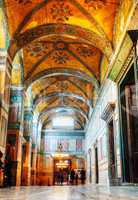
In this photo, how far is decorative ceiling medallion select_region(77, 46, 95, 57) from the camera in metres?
13.7

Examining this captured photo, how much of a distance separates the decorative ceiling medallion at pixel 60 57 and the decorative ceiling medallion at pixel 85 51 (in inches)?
35.2

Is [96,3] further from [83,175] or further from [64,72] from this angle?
[83,175]

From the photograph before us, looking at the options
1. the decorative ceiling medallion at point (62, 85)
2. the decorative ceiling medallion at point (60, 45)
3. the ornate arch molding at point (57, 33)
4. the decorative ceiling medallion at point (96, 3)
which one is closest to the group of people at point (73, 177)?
the decorative ceiling medallion at point (62, 85)

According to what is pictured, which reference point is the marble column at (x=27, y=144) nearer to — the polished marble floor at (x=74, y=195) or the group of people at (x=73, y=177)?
the group of people at (x=73, y=177)

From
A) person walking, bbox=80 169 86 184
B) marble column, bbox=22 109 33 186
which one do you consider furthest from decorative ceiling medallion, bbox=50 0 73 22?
person walking, bbox=80 169 86 184

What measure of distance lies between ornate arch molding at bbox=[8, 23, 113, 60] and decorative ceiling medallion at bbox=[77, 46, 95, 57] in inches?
84.3

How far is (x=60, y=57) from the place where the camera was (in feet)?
47.9

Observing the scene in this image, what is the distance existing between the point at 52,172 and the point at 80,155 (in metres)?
2.90

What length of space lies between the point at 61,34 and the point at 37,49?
2.56 metres

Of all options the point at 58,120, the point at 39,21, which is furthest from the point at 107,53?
the point at 58,120

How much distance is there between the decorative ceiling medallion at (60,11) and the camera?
1034cm

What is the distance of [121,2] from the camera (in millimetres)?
9570

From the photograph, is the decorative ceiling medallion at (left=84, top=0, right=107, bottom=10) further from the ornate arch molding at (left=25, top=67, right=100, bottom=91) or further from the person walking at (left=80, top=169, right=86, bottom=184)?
the person walking at (left=80, top=169, right=86, bottom=184)

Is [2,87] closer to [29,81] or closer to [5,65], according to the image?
[5,65]
